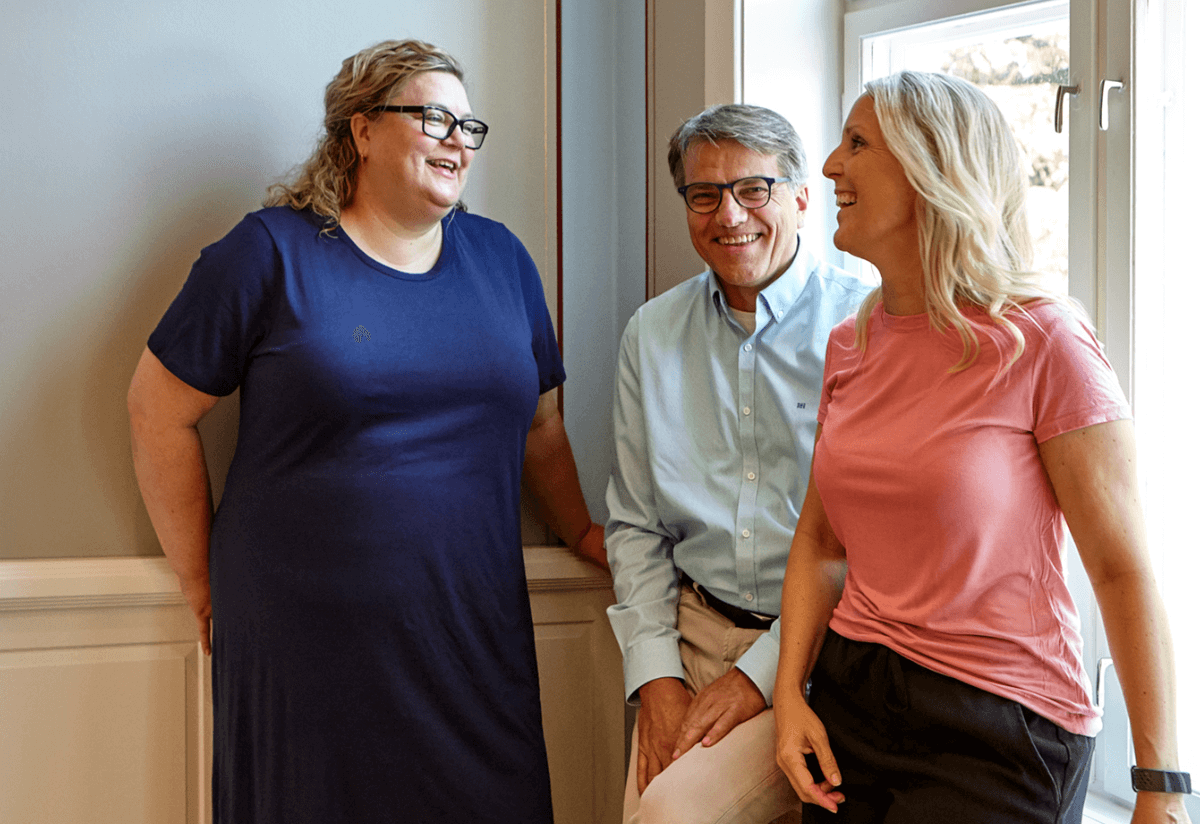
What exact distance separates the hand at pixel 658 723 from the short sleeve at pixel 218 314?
869mm

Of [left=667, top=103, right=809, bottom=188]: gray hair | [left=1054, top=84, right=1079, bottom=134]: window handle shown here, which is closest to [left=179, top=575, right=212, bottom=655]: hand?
[left=667, top=103, right=809, bottom=188]: gray hair

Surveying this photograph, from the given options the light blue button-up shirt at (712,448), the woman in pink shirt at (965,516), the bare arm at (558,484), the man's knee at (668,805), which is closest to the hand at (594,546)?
the bare arm at (558,484)

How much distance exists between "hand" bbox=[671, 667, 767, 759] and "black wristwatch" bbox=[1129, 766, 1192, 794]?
543 millimetres

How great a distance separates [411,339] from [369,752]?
0.70 metres

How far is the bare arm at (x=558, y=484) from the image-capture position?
6.52ft

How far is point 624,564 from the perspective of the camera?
68.6 inches

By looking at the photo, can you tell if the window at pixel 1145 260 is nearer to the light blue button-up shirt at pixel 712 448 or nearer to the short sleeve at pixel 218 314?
the light blue button-up shirt at pixel 712 448

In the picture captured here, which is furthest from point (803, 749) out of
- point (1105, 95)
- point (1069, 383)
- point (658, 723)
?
point (1105, 95)

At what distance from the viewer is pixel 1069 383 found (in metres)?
1.08

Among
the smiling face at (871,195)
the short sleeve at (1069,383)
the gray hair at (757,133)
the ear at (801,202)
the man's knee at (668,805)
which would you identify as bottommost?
the man's knee at (668,805)

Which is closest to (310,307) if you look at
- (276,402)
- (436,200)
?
(276,402)

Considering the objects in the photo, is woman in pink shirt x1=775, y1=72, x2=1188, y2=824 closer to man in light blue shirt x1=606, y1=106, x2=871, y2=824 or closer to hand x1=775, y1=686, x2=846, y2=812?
hand x1=775, y1=686, x2=846, y2=812

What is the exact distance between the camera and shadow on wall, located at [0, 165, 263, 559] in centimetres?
176

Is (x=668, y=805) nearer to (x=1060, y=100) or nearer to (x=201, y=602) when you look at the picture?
(x=201, y=602)
